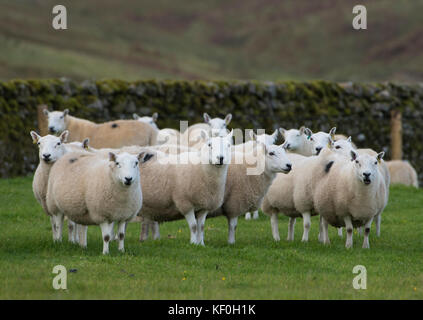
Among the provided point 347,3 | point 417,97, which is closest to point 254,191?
point 417,97

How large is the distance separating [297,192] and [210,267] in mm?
2874

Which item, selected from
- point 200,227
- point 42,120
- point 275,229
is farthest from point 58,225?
point 42,120

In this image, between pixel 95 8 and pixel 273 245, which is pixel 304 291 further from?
pixel 95 8

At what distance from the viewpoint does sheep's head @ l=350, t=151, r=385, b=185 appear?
10594 millimetres

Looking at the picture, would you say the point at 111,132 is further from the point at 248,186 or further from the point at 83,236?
the point at 83,236

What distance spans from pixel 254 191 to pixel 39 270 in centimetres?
399

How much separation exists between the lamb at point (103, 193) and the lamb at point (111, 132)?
22.4ft

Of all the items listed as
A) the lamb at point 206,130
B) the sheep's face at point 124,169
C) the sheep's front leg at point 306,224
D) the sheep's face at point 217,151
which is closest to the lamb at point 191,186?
the sheep's face at point 217,151

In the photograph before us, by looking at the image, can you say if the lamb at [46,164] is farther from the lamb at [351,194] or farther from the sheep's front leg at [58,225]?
the lamb at [351,194]

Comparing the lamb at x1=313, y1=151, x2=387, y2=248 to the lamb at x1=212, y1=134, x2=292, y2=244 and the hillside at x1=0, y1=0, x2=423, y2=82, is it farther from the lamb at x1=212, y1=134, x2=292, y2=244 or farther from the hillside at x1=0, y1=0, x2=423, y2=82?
the hillside at x1=0, y1=0, x2=423, y2=82

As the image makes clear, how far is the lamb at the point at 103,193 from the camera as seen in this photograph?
32.7 ft

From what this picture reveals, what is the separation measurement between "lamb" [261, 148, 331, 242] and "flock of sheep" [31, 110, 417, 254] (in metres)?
0.02

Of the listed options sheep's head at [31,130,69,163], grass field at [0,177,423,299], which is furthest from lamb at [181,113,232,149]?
sheep's head at [31,130,69,163]
